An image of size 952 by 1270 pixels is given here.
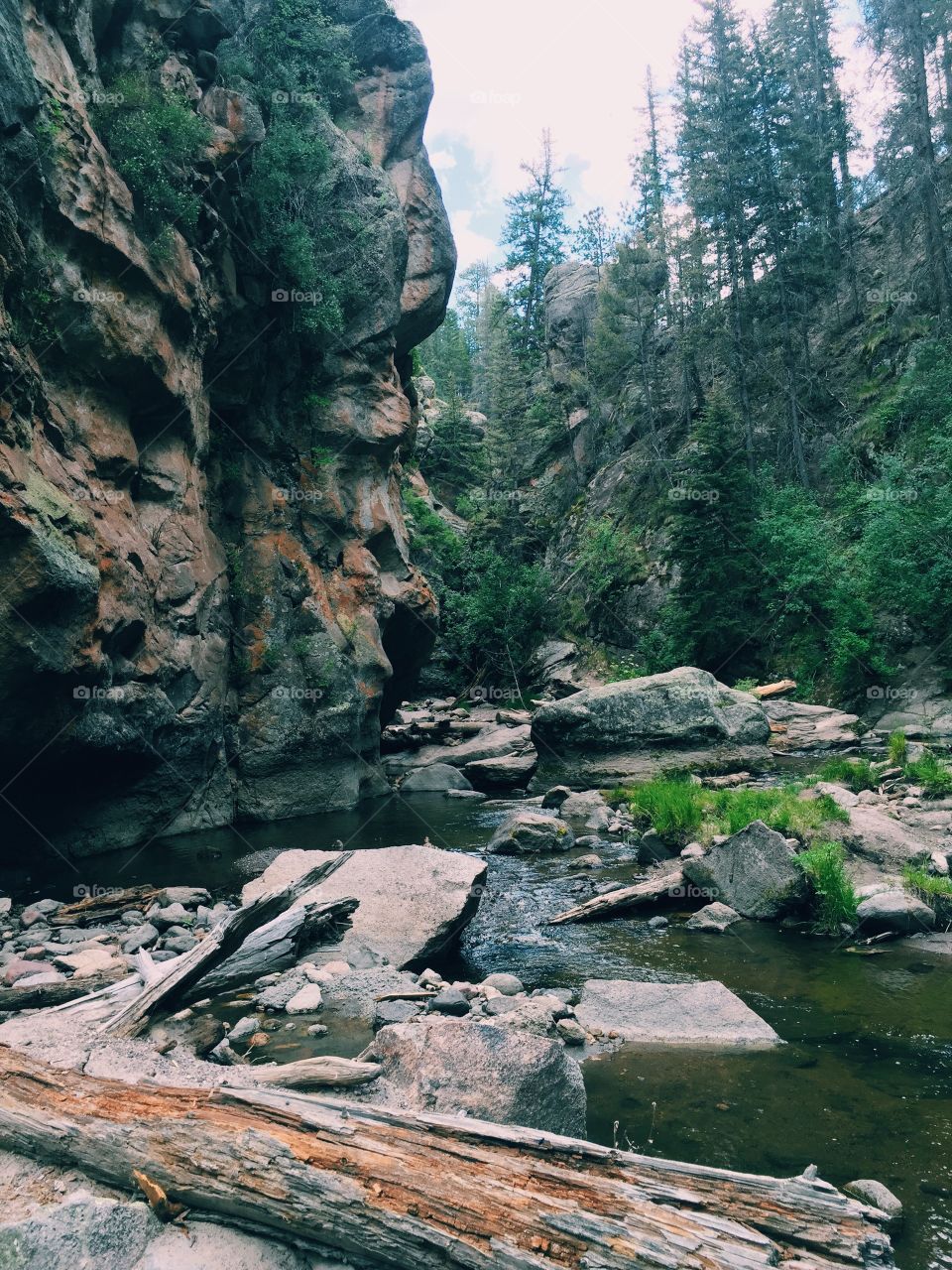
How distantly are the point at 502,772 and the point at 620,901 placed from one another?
10116 millimetres

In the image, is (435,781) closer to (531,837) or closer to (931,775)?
(531,837)

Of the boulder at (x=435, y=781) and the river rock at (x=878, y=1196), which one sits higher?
the river rock at (x=878, y=1196)

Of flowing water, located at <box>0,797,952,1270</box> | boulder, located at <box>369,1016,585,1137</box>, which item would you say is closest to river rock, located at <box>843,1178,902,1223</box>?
flowing water, located at <box>0,797,952,1270</box>

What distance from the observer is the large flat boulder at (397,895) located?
7117 mm

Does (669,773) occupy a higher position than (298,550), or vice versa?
(298,550)

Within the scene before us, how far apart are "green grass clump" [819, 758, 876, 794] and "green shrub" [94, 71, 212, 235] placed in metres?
15.1

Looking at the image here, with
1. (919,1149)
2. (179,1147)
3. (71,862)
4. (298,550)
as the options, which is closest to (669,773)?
(298,550)

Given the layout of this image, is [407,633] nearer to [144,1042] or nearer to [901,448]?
[901,448]

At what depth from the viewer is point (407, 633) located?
76.0ft

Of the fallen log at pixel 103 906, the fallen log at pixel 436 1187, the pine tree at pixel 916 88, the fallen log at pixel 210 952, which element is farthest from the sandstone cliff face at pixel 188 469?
the pine tree at pixel 916 88

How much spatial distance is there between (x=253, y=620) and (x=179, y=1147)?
49.6 ft

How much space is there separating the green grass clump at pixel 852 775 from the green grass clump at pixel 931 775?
1.94ft

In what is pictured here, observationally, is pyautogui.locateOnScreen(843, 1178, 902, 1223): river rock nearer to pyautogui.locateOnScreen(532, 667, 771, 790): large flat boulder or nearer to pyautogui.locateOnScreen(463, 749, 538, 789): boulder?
pyautogui.locateOnScreen(532, 667, 771, 790): large flat boulder

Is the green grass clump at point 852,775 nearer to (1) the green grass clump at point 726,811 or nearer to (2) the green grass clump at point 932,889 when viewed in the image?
(1) the green grass clump at point 726,811
